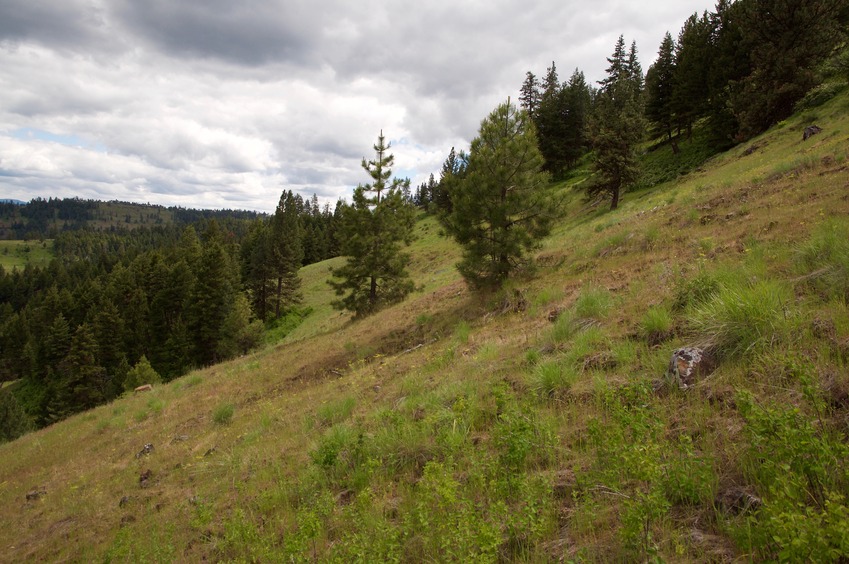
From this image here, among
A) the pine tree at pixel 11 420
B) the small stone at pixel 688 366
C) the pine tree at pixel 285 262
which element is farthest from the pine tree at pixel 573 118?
the pine tree at pixel 11 420

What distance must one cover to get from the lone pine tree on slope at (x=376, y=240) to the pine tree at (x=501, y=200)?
32.6ft

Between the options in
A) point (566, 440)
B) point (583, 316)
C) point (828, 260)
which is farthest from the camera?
point (583, 316)

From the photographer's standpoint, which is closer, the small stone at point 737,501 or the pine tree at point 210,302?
the small stone at point 737,501

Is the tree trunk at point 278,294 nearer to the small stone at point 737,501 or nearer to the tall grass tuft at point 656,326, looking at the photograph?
the tall grass tuft at point 656,326

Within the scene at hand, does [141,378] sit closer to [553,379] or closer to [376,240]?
[376,240]

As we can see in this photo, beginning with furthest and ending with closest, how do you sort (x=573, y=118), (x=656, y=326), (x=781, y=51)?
1. (x=573, y=118)
2. (x=781, y=51)
3. (x=656, y=326)

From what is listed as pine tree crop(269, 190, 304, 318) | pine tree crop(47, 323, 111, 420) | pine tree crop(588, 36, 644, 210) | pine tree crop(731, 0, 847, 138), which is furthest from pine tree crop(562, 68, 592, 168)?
pine tree crop(47, 323, 111, 420)

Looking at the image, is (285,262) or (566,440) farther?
(285,262)

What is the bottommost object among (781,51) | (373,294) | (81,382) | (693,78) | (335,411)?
(81,382)

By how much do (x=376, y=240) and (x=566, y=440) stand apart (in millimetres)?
19498

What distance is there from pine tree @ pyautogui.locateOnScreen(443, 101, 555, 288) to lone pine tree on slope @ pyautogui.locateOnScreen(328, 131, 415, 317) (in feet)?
32.6

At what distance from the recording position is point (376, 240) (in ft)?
75.0

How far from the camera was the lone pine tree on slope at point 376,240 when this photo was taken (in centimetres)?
2292

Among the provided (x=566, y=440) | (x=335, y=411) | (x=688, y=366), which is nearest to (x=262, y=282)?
(x=335, y=411)
